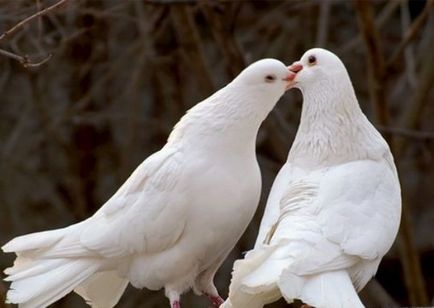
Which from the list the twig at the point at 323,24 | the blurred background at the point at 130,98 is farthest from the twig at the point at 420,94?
the twig at the point at 323,24

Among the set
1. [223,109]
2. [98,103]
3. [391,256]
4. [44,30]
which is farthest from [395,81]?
[223,109]

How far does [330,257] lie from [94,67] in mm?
6701

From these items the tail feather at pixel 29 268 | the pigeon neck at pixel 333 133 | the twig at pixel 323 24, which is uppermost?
the twig at pixel 323 24

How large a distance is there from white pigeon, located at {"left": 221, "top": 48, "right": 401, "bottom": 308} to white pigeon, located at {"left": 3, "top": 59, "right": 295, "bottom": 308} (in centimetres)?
20

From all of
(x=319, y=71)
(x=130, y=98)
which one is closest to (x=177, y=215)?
(x=319, y=71)

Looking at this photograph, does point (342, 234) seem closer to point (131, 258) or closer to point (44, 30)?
point (131, 258)

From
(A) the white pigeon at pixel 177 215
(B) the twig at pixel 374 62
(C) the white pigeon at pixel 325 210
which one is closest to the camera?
(C) the white pigeon at pixel 325 210

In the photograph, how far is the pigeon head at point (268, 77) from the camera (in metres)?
6.95

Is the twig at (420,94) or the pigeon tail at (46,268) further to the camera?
the twig at (420,94)

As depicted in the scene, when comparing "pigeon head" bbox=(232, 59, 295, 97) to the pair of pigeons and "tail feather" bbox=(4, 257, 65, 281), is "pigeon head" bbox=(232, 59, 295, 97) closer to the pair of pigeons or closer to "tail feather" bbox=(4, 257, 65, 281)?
the pair of pigeons

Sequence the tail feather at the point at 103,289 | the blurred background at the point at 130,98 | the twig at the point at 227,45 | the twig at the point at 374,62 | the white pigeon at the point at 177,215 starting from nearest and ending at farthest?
1. the white pigeon at the point at 177,215
2. the tail feather at the point at 103,289
3. the twig at the point at 374,62
4. the twig at the point at 227,45
5. the blurred background at the point at 130,98

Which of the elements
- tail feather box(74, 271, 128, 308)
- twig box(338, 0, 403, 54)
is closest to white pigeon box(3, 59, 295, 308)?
tail feather box(74, 271, 128, 308)

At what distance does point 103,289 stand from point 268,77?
1429 mm

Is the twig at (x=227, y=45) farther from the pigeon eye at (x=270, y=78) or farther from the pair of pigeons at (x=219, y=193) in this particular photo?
the pigeon eye at (x=270, y=78)
